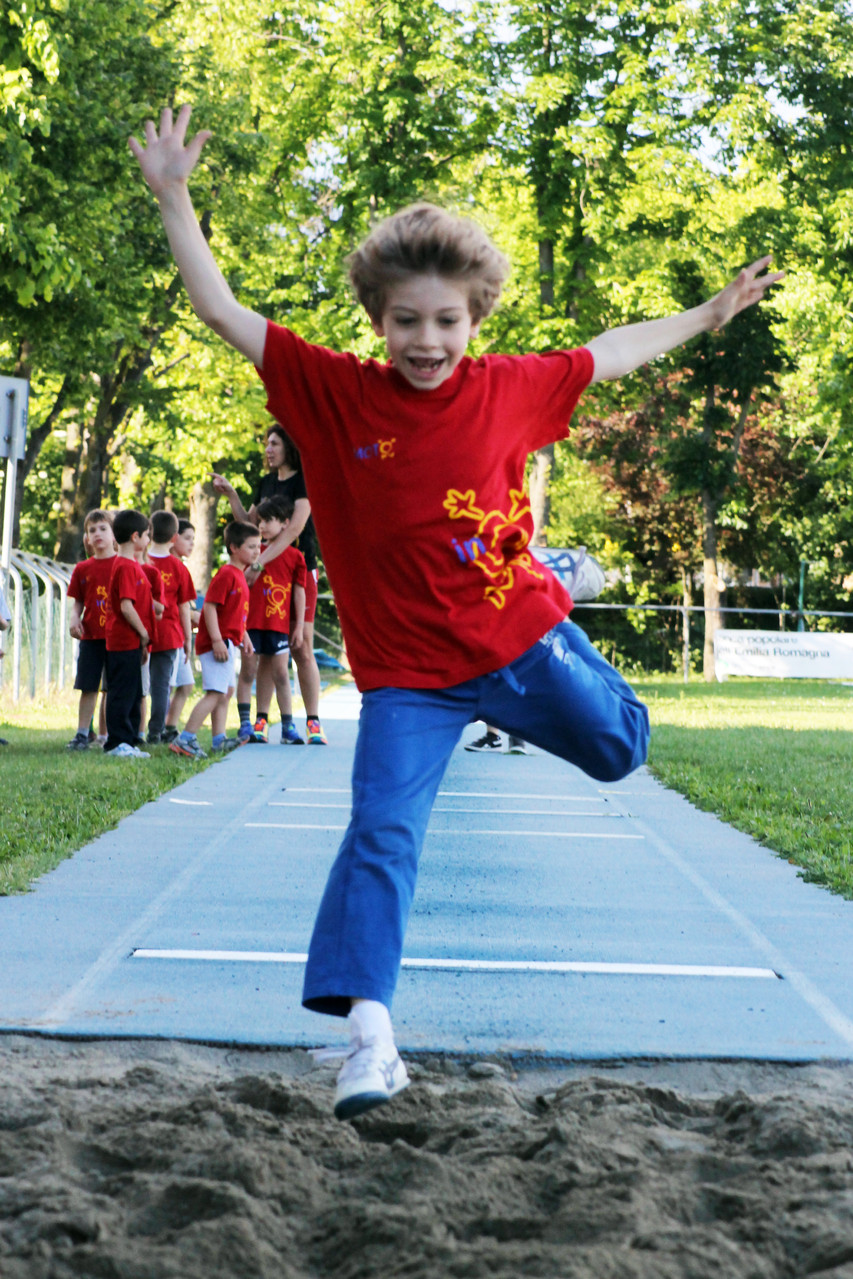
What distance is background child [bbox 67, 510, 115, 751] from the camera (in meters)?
10.9

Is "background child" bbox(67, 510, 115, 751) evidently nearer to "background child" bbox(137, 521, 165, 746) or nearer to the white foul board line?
"background child" bbox(137, 521, 165, 746)

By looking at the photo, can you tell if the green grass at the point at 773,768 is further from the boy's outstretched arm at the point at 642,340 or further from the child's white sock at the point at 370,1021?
the child's white sock at the point at 370,1021

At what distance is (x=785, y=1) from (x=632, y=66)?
3.38 meters

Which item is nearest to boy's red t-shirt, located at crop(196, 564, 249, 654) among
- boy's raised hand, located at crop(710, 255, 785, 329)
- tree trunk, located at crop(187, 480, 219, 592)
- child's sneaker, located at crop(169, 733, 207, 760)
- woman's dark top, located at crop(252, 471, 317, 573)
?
woman's dark top, located at crop(252, 471, 317, 573)

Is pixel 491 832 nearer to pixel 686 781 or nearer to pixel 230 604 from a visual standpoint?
pixel 686 781

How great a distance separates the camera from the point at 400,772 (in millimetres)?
3223

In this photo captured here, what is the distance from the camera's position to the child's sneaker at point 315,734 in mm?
11711

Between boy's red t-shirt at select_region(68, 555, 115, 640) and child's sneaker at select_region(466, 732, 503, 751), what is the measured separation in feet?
10.8

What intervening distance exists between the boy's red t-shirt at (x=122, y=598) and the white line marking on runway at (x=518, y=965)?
6.12 m

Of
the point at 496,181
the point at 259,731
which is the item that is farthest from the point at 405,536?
the point at 496,181

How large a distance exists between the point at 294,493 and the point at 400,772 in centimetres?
768

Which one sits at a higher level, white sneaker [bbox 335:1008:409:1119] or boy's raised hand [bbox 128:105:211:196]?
boy's raised hand [bbox 128:105:211:196]

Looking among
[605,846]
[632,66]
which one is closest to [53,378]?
[632,66]

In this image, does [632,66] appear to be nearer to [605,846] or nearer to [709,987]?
[605,846]
